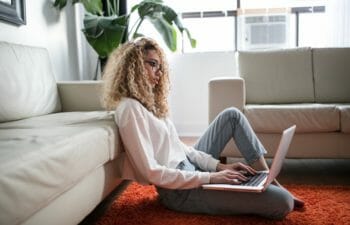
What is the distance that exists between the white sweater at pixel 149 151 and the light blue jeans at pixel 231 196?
88mm

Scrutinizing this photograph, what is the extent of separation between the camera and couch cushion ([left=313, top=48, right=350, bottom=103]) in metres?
2.35

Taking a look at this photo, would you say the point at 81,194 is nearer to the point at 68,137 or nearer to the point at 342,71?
the point at 68,137

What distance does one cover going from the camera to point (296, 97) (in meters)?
2.37

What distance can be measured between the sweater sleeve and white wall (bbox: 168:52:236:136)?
2.25 meters

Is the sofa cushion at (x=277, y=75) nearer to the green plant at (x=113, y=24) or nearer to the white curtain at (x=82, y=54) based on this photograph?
the green plant at (x=113, y=24)

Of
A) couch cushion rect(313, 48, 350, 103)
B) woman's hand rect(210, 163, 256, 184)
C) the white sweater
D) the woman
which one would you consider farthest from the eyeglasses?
couch cushion rect(313, 48, 350, 103)

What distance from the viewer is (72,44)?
3051 millimetres

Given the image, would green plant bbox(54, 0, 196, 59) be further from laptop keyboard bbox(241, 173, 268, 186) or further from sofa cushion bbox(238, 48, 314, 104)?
laptop keyboard bbox(241, 173, 268, 186)

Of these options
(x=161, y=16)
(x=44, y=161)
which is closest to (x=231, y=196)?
(x=44, y=161)

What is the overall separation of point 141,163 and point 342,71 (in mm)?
1830

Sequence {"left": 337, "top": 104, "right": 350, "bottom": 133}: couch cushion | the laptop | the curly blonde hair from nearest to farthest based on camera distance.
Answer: the laptop, the curly blonde hair, {"left": 337, "top": 104, "right": 350, "bottom": 133}: couch cushion

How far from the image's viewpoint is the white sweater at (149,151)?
1177 mm

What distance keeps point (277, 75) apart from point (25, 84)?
1652 millimetres

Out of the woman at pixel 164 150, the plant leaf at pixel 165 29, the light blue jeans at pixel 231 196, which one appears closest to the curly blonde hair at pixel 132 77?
the woman at pixel 164 150
